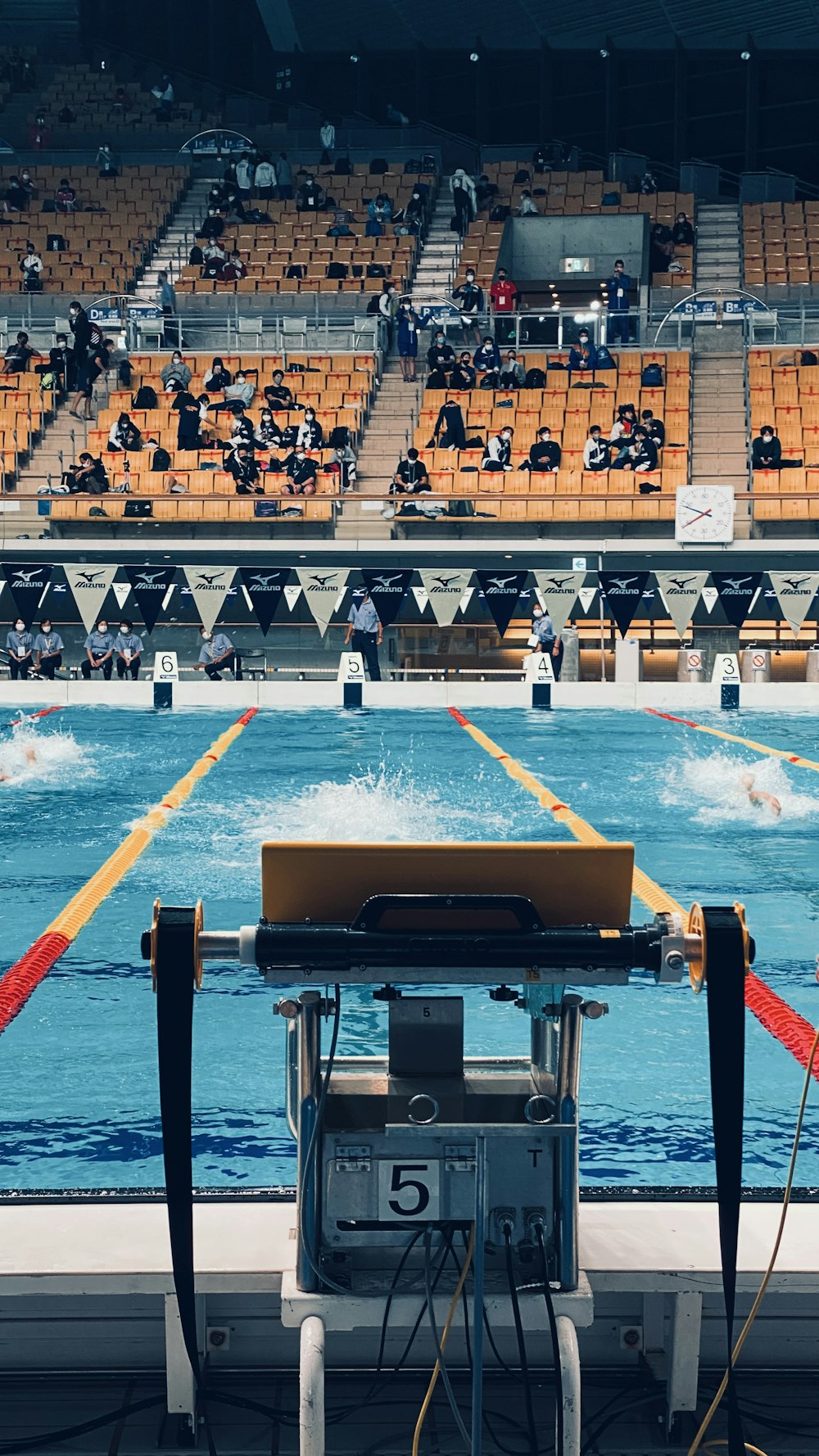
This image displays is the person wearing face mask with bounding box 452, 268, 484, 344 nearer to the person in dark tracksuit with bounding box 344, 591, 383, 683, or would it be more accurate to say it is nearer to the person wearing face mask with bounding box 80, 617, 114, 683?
the person in dark tracksuit with bounding box 344, 591, 383, 683

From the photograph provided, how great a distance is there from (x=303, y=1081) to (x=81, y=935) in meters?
3.87

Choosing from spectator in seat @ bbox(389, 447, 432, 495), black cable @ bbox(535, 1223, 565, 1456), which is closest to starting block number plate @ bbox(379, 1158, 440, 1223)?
black cable @ bbox(535, 1223, 565, 1456)

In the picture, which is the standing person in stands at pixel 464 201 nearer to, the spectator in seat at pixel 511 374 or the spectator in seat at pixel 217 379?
the spectator in seat at pixel 511 374

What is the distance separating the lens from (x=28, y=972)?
5184mm

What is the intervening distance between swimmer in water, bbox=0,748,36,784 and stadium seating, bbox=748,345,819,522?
967 centimetres

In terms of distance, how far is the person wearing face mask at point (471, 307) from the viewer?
21.9 metres

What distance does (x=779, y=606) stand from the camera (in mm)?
17219

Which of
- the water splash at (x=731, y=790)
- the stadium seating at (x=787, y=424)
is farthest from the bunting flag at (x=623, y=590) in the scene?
the water splash at (x=731, y=790)

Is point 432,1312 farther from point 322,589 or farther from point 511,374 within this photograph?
point 511,374

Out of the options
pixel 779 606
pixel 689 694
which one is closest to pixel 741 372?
pixel 779 606

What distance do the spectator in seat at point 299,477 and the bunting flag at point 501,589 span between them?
8.86 feet

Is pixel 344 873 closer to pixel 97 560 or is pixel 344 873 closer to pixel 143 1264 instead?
pixel 143 1264

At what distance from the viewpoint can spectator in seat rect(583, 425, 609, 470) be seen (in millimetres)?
18719

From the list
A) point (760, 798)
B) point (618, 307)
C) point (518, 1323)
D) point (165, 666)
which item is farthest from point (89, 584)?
point (518, 1323)
